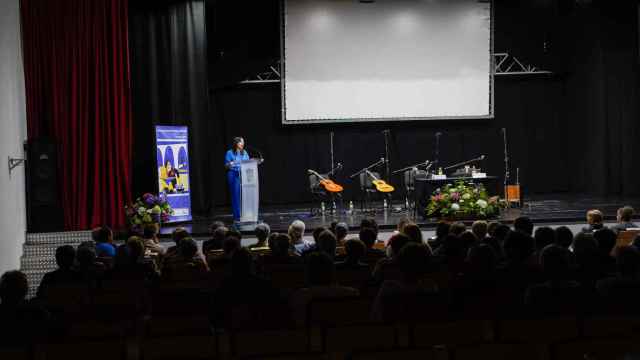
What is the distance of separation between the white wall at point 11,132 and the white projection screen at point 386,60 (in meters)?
5.11

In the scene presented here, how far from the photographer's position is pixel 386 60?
14.8 meters

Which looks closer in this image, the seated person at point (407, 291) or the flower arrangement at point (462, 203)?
the seated person at point (407, 291)

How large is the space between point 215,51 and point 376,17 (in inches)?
120

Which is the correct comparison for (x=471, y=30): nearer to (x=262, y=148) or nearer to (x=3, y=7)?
(x=262, y=148)

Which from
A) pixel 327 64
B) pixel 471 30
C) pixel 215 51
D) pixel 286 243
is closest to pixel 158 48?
pixel 215 51

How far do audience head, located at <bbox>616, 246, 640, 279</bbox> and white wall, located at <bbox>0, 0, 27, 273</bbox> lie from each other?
6125mm

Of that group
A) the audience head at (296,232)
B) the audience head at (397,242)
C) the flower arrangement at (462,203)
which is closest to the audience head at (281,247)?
the audience head at (397,242)

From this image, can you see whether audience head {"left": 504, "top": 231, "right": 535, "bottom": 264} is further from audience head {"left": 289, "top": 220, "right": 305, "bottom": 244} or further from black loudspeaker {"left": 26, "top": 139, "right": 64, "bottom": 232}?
black loudspeaker {"left": 26, "top": 139, "right": 64, "bottom": 232}

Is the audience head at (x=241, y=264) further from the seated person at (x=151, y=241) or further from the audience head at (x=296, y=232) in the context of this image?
the seated person at (x=151, y=241)

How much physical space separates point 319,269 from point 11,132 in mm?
6104

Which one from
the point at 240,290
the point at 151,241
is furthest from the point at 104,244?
the point at 240,290

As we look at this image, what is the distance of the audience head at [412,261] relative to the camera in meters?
4.48

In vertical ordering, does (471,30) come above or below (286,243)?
above

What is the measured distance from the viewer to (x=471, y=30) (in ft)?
48.4
